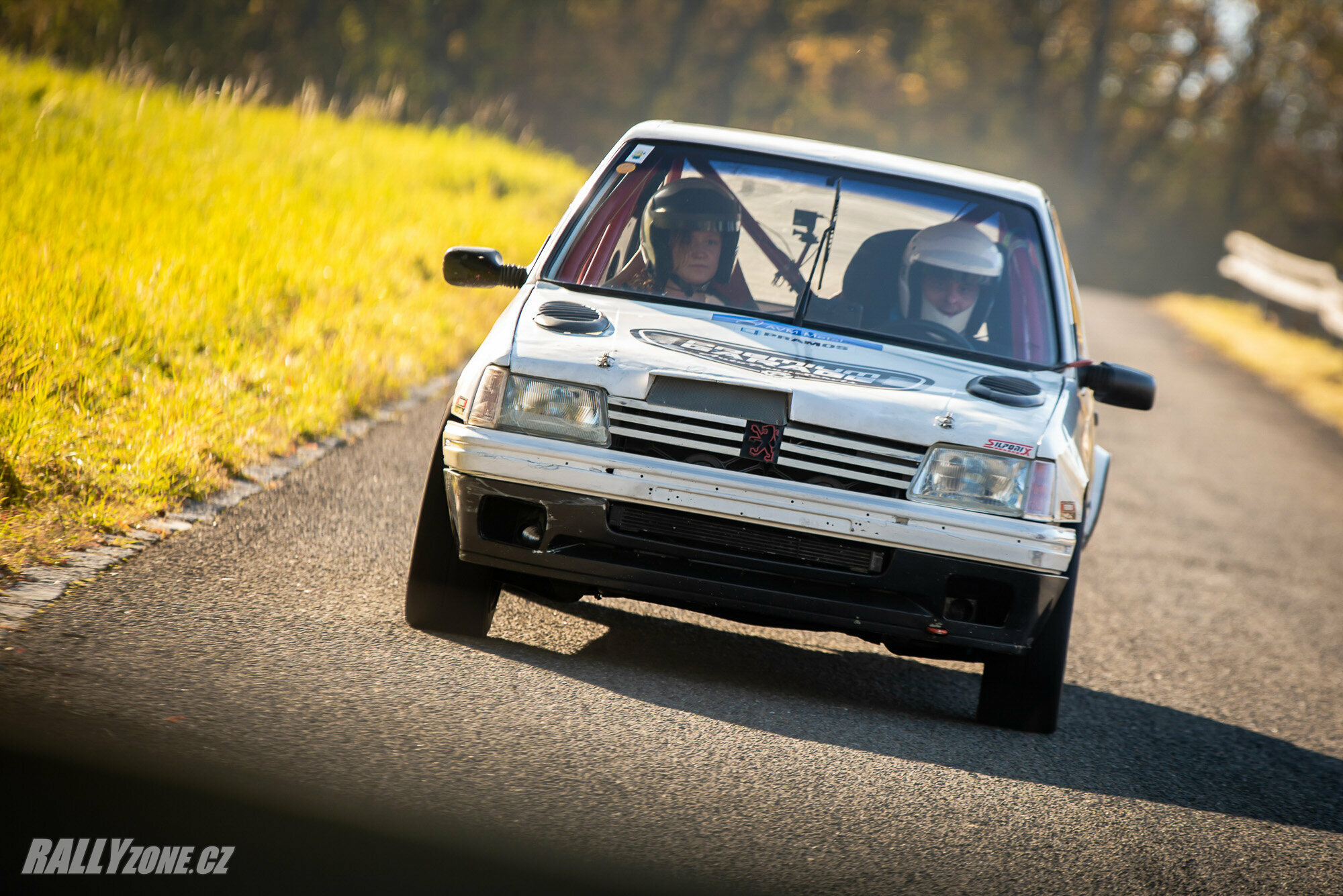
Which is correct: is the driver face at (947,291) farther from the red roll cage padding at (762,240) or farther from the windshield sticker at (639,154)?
the windshield sticker at (639,154)

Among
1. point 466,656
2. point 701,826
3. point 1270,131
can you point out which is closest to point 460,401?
point 466,656

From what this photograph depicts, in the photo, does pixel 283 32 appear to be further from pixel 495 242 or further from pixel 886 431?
pixel 886 431

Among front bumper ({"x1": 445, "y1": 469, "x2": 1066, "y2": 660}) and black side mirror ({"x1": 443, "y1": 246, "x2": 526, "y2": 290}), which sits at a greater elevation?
black side mirror ({"x1": 443, "y1": 246, "x2": 526, "y2": 290})

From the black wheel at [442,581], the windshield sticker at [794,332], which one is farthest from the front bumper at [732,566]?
the windshield sticker at [794,332]

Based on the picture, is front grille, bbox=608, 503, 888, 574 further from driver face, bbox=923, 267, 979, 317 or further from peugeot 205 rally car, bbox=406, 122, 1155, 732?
driver face, bbox=923, 267, 979, 317

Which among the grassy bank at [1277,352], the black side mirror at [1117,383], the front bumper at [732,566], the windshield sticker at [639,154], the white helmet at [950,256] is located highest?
the windshield sticker at [639,154]

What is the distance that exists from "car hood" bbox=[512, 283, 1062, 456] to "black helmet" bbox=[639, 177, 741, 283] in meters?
0.43

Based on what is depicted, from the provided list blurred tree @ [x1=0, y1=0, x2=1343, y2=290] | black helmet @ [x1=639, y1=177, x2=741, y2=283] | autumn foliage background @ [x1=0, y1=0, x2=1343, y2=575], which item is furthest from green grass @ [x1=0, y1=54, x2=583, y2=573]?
blurred tree @ [x1=0, y1=0, x2=1343, y2=290]

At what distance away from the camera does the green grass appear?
5195mm

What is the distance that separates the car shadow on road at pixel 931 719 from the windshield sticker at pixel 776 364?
1.01 meters

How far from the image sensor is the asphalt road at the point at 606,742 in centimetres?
297

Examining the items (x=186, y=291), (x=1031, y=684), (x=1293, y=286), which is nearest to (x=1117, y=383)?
(x=1031, y=684)

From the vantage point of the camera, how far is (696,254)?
16.3ft

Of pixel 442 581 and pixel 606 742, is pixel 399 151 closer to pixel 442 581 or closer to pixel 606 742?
pixel 442 581
